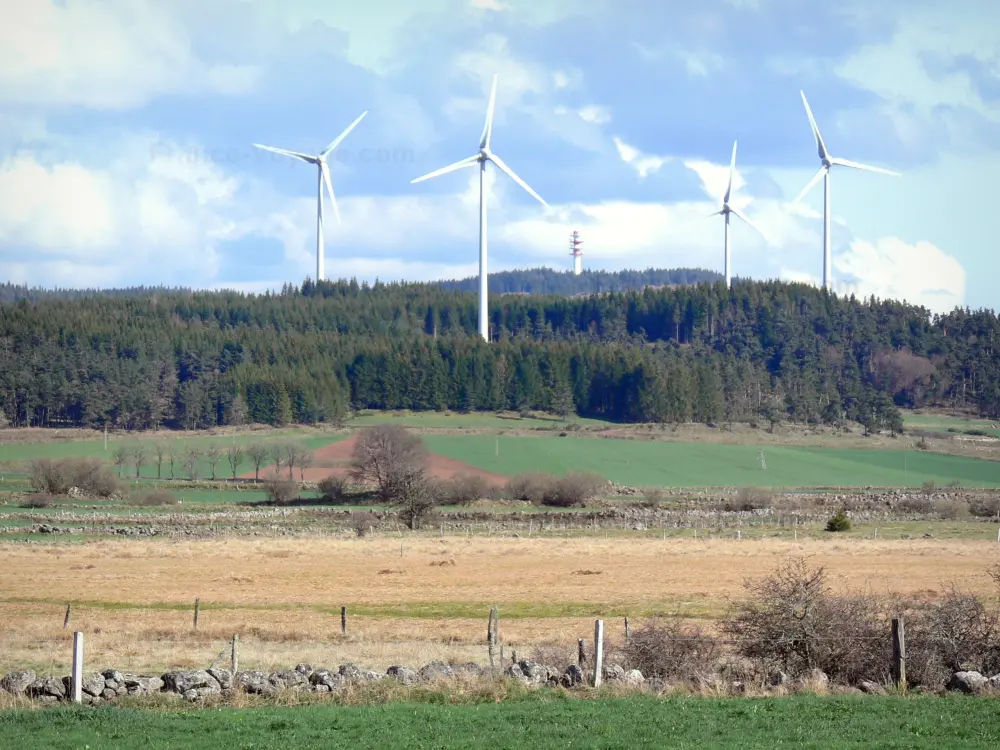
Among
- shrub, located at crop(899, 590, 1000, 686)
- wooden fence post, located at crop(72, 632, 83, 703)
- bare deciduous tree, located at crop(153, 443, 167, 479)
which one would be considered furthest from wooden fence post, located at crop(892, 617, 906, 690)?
bare deciduous tree, located at crop(153, 443, 167, 479)

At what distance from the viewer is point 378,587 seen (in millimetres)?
47469

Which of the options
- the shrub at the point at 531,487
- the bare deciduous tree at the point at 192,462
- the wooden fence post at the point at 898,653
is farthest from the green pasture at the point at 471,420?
the wooden fence post at the point at 898,653

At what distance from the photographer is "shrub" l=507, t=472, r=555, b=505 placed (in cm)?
10662

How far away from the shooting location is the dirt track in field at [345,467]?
4545 inches

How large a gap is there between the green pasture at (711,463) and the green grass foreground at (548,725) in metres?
97.5

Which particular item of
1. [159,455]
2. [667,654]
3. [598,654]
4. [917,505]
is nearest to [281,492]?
[159,455]

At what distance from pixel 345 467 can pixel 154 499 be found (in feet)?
74.5

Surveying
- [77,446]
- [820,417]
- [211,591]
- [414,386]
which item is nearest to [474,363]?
[414,386]

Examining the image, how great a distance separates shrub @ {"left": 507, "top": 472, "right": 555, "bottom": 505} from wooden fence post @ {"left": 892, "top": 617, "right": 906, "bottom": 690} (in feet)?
270

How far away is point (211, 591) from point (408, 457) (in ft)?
189

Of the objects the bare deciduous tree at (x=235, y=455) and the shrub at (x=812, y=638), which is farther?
the bare deciduous tree at (x=235, y=455)

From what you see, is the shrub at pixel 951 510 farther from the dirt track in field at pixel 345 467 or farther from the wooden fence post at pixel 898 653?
the wooden fence post at pixel 898 653

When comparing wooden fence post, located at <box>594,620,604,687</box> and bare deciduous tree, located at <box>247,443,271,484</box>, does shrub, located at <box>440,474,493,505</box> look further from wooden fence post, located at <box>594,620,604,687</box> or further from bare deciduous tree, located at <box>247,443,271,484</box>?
wooden fence post, located at <box>594,620,604,687</box>

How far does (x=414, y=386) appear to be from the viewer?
7421 inches
